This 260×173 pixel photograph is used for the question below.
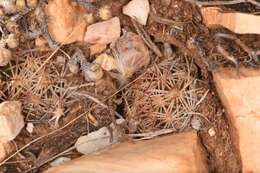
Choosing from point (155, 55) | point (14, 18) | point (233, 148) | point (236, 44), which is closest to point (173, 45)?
point (155, 55)

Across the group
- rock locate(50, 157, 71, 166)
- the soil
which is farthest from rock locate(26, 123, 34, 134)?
rock locate(50, 157, 71, 166)

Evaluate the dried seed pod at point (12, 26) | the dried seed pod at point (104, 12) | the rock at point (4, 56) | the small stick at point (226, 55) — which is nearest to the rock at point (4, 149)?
the rock at point (4, 56)

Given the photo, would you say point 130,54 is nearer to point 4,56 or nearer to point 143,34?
point 143,34

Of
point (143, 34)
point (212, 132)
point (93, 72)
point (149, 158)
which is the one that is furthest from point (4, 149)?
point (212, 132)

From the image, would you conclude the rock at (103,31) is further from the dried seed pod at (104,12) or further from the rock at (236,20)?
the rock at (236,20)

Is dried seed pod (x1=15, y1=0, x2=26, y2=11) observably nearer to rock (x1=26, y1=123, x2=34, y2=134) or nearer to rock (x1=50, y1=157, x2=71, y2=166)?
rock (x1=26, y1=123, x2=34, y2=134)

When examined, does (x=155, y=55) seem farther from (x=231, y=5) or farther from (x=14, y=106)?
(x=14, y=106)

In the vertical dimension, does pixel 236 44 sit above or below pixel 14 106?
above
